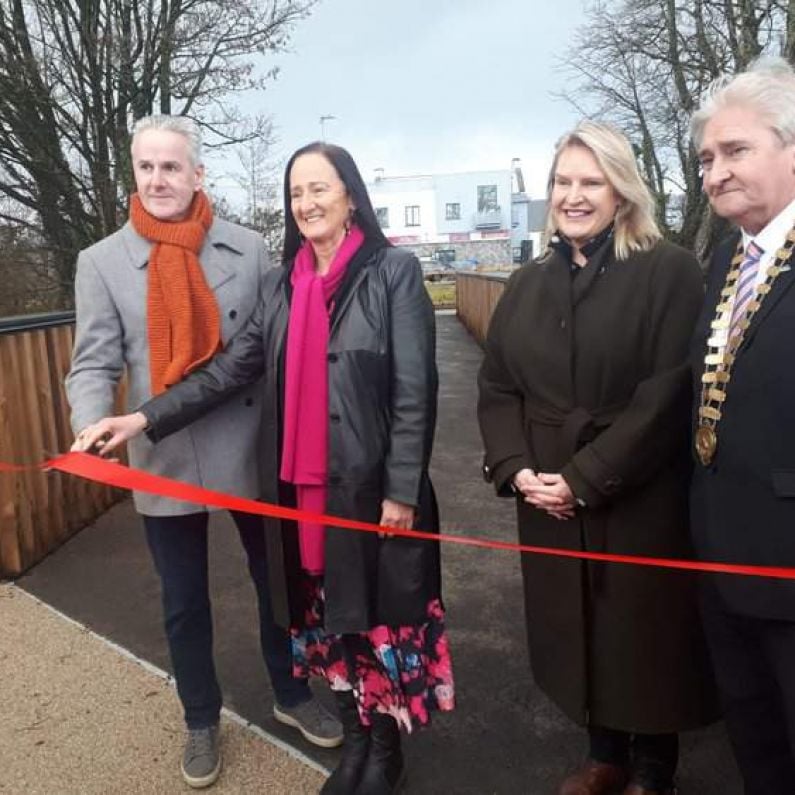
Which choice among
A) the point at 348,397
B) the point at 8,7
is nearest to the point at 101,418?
the point at 348,397

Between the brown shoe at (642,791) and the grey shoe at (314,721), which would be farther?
the grey shoe at (314,721)

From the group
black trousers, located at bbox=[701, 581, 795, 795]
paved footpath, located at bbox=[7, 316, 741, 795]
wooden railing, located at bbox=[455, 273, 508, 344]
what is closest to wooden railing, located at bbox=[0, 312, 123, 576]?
paved footpath, located at bbox=[7, 316, 741, 795]

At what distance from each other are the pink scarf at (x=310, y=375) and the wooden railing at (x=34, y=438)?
2.65 meters

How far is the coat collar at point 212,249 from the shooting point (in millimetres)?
2572

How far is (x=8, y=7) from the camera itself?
9711 millimetres

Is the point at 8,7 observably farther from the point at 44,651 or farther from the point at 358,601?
the point at 358,601

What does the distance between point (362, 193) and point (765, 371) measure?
1254 millimetres

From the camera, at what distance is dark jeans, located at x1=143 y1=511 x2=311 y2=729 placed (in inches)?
105

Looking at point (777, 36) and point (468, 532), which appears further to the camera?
point (777, 36)

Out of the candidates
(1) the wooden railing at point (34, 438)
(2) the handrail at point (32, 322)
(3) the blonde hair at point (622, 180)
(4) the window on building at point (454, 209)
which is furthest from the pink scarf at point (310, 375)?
(4) the window on building at point (454, 209)

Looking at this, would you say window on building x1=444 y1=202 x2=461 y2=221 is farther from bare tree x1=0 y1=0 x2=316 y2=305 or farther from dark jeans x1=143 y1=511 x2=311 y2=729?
dark jeans x1=143 y1=511 x2=311 y2=729

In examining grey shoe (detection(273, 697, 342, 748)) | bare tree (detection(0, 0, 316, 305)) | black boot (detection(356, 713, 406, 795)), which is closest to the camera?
black boot (detection(356, 713, 406, 795))

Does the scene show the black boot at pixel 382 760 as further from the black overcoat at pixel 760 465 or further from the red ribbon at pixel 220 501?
the black overcoat at pixel 760 465

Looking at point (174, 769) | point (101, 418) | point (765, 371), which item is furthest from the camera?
point (174, 769)
